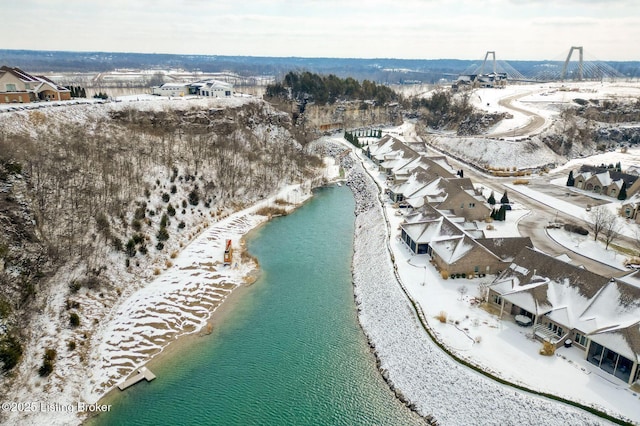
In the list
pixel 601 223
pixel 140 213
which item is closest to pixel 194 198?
→ pixel 140 213

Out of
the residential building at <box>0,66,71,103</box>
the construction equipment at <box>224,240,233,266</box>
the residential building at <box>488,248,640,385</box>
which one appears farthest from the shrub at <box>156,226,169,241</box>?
the residential building at <box>0,66,71,103</box>

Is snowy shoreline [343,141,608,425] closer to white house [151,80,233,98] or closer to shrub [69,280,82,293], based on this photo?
shrub [69,280,82,293]

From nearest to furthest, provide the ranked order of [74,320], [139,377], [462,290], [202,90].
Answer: [139,377], [74,320], [462,290], [202,90]

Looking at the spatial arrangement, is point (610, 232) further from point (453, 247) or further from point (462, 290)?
point (462, 290)

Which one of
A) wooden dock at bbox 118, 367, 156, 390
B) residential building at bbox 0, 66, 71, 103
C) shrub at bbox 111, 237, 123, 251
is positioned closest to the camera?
wooden dock at bbox 118, 367, 156, 390

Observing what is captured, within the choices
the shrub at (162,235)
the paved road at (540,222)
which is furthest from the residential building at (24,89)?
the paved road at (540,222)

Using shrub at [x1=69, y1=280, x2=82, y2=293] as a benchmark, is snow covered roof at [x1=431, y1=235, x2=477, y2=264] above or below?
above

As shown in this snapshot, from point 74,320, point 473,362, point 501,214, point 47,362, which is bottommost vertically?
point 47,362
